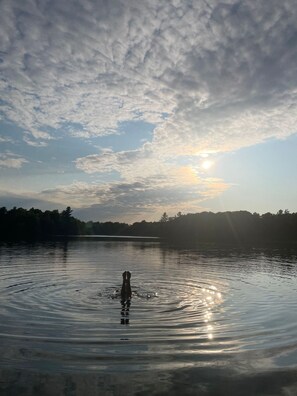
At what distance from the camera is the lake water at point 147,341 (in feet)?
35.9

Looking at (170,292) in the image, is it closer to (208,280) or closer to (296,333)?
(208,280)

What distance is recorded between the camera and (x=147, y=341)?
1600 cm

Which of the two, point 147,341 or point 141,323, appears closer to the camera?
point 147,341

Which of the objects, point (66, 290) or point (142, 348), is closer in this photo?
point (142, 348)

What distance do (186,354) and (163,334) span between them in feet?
11.2

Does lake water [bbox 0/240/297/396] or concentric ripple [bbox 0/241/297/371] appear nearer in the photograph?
lake water [bbox 0/240/297/396]

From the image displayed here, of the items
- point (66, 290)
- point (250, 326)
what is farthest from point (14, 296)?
point (250, 326)

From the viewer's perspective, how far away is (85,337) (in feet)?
53.8

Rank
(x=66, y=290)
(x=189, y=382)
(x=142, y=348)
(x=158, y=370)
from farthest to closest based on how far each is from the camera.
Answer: (x=66, y=290)
(x=142, y=348)
(x=158, y=370)
(x=189, y=382)

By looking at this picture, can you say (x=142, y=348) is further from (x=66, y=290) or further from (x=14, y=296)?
(x=66, y=290)

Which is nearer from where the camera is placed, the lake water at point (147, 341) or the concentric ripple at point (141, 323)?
the lake water at point (147, 341)

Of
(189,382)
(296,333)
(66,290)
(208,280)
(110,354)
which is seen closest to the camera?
(189,382)

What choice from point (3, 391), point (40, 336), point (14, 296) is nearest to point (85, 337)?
point (40, 336)

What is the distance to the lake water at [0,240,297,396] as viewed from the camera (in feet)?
35.9
